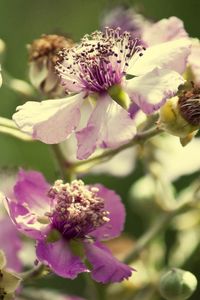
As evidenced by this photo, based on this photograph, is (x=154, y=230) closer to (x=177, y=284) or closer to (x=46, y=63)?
(x=177, y=284)


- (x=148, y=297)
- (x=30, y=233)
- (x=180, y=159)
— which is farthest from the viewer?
(x=180, y=159)

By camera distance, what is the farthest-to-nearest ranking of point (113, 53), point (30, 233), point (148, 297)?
point (148, 297), point (113, 53), point (30, 233)

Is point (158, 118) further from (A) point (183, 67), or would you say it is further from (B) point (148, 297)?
(B) point (148, 297)

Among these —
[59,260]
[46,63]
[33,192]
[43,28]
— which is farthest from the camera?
[43,28]

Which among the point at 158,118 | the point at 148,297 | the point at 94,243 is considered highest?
the point at 158,118

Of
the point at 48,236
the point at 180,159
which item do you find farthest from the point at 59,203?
the point at 180,159

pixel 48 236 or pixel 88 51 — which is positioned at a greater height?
pixel 88 51

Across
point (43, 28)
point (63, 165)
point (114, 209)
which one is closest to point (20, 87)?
point (63, 165)
